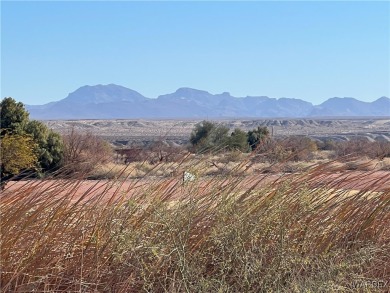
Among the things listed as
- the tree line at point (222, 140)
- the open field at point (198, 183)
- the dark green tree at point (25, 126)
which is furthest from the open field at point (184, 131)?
the open field at point (198, 183)

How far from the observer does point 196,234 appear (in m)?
4.65

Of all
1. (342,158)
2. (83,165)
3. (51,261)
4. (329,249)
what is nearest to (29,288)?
(51,261)

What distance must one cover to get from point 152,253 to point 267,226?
0.79 m

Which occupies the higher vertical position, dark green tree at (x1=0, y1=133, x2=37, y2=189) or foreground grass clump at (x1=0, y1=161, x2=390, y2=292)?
foreground grass clump at (x1=0, y1=161, x2=390, y2=292)

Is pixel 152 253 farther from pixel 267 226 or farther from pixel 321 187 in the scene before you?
pixel 321 187

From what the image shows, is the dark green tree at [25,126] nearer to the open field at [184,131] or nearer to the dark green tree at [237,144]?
the dark green tree at [237,144]

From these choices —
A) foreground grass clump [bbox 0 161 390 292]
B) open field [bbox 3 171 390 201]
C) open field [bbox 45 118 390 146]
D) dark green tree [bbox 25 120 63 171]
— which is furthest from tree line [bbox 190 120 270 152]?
open field [bbox 45 118 390 146]

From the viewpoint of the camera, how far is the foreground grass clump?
434 centimetres

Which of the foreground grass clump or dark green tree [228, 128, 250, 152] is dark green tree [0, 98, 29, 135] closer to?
dark green tree [228, 128, 250, 152]

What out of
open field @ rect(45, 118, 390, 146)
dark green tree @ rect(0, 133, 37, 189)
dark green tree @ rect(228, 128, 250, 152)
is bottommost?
open field @ rect(45, 118, 390, 146)

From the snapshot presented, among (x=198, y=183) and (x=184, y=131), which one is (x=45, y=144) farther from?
(x=184, y=131)

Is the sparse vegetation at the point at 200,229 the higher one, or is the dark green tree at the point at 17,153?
the sparse vegetation at the point at 200,229

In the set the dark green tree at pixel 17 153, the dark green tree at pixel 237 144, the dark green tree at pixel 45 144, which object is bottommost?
the dark green tree at pixel 45 144

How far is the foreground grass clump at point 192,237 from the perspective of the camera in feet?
14.3
